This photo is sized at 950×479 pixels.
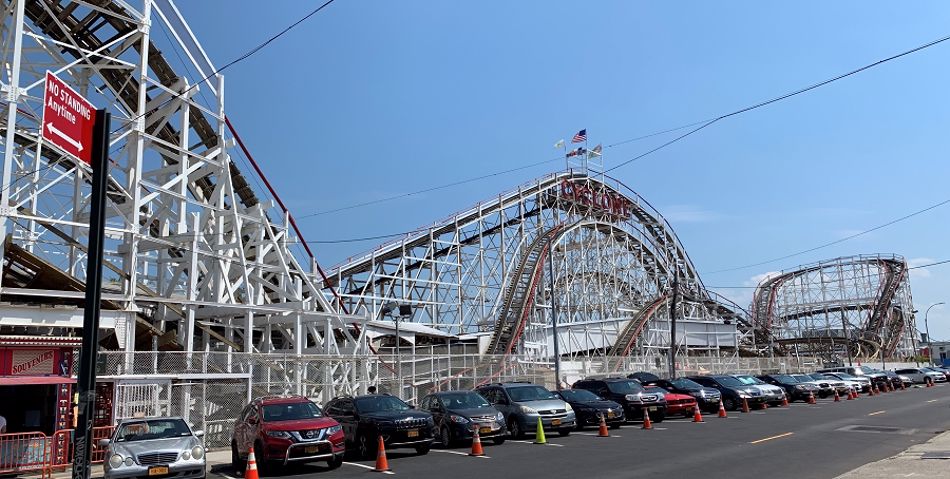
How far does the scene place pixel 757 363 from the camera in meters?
54.2

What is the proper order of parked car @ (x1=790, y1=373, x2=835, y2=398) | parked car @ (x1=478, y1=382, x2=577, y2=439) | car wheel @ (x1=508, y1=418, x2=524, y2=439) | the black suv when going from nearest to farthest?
1. parked car @ (x1=478, y1=382, x2=577, y2=439)
2. car wheel @ (x1=508, y1=418, x2=524, y2=439)
3. the black suv
4. parked car @ (x1=790, y1=373, x2=835, y2=398)

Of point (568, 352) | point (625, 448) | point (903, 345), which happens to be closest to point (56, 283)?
point (625, 448)

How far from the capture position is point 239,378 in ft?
68.4

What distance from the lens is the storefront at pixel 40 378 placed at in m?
16.3

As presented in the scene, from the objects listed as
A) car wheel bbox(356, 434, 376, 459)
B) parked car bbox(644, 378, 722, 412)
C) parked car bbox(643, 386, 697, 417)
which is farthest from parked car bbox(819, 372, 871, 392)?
car wheel bbox(356, 434, 376, 459)

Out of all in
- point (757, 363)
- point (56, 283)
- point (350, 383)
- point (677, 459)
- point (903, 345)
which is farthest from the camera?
point (903, 345)

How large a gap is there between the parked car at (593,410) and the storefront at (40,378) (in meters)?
13.6

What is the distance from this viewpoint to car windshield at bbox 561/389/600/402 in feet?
76.7

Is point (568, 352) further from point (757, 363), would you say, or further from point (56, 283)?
point (56, 283)

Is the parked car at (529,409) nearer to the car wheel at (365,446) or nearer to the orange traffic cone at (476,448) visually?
the orange traffic cone at (476,448)

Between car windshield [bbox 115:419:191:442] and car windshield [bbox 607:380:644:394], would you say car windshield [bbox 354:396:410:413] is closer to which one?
car windshield [bbox 115:419:191:442]

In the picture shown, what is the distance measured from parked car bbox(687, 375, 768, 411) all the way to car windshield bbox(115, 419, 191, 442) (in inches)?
840

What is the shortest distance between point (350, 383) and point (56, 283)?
1084 cm

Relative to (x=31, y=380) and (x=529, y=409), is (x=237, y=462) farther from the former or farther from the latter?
(x=529, y=409)
